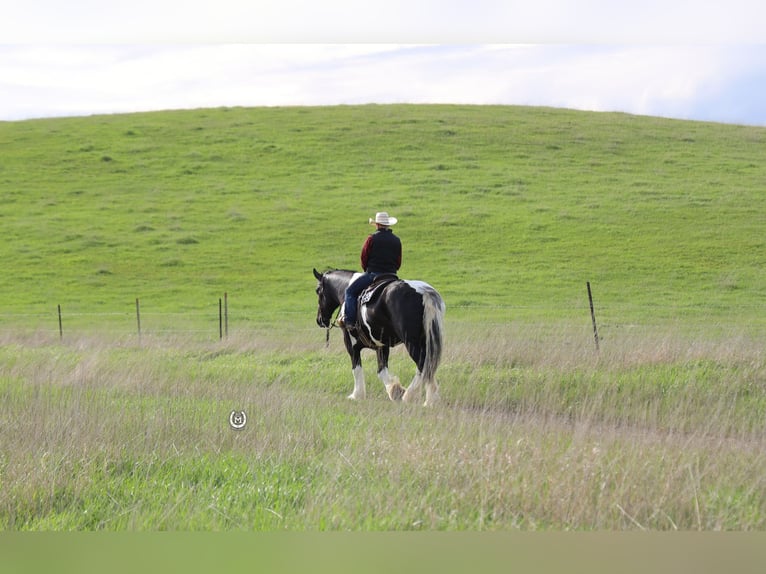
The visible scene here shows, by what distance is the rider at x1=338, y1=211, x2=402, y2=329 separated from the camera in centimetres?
1240

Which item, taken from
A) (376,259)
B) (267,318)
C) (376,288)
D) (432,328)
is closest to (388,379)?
(432,328)

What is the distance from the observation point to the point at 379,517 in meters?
5.45

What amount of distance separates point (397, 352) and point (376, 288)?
407 cm

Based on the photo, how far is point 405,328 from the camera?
12.0 metres

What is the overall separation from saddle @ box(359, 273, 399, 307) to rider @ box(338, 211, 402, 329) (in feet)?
0.36

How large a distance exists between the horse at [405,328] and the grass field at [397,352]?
611mm

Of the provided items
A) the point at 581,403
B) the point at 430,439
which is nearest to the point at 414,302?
the point at 581,403

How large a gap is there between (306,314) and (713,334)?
12902 millimetres

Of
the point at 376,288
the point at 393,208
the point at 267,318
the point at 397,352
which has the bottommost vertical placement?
the point at 267,318

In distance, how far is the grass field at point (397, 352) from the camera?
608cm

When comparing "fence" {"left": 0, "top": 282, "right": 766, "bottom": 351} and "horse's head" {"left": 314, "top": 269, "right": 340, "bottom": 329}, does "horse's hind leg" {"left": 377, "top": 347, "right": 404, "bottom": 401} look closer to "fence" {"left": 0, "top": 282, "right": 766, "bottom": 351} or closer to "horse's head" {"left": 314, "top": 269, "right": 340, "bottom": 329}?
"horse's head" {"left": 314, "top": 269, "right": 340, "bottom": 329}

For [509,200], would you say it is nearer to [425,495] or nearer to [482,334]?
[482,334]

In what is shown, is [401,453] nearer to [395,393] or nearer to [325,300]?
[395,393]

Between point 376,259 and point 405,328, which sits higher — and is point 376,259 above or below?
above
